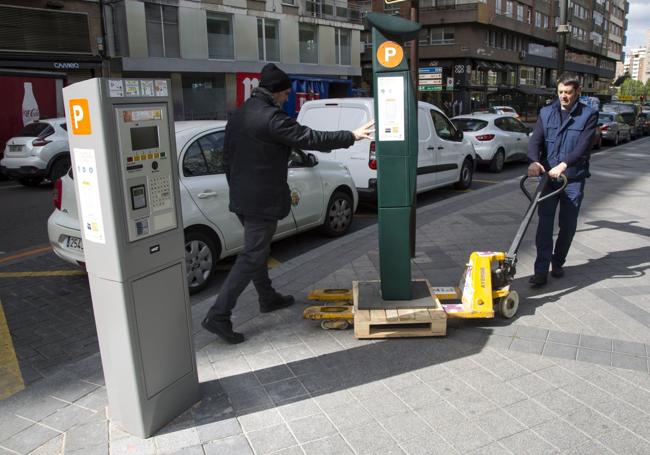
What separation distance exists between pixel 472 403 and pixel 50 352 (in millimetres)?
3039

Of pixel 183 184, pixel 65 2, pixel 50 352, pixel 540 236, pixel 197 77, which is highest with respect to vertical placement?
pixel 65 2

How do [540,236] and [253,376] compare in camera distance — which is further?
[540,236]

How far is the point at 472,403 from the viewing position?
10.1 feet

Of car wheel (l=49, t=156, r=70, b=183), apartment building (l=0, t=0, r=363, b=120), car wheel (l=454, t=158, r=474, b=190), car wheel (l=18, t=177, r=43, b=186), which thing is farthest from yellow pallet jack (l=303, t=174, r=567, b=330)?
apartment building (l=0, t=0, r=363, b=120)

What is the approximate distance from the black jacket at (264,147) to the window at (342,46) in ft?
110

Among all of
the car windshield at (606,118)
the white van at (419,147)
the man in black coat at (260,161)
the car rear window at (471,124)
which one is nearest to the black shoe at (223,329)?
the man in black coat at (260,161)

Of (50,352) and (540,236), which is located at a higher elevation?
(540,236)

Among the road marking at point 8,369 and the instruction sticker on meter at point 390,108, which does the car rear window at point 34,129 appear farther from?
the instruction sticker on meter at point 390,108

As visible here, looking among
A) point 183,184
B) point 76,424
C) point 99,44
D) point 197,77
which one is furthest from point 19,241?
point 197,77

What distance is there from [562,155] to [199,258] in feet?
11.4

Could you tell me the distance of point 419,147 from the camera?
937 cm

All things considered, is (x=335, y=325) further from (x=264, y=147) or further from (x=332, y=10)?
(x=332, y=10)

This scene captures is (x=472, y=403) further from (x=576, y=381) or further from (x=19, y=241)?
(x=19, y=241)

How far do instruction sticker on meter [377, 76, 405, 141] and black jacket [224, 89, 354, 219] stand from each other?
0.24 metres
